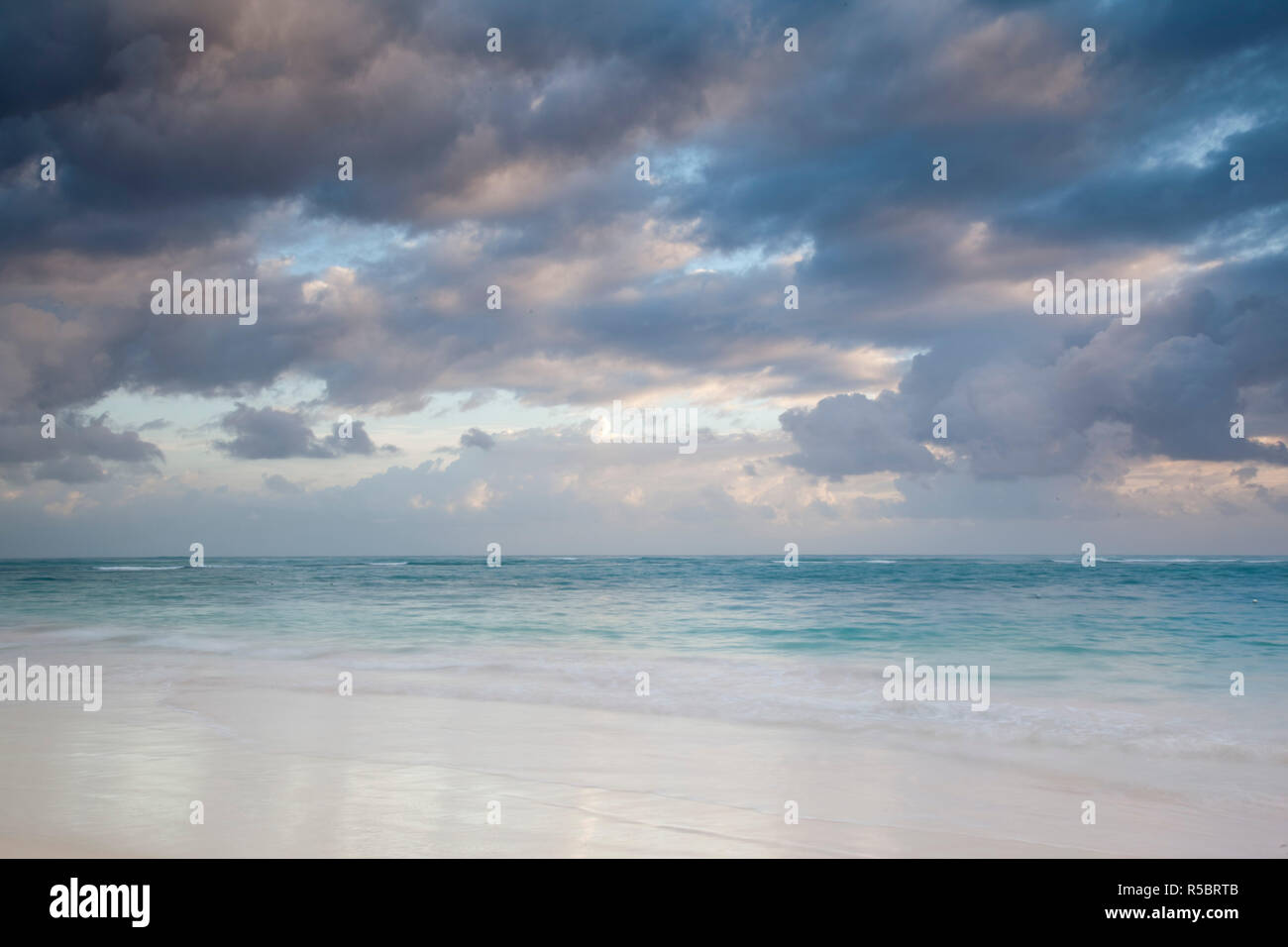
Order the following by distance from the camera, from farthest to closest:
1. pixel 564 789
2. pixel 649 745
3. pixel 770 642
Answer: pixel 770 642, pixel 649 745, pixel 564 789

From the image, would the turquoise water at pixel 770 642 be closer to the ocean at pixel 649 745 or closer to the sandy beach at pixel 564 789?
the ocean at pixel 649 745

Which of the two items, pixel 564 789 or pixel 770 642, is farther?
pixel 770 642

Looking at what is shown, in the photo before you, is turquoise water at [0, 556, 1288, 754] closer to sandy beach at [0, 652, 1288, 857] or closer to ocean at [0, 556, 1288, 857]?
ocean at [0, 556, 1288, 857]

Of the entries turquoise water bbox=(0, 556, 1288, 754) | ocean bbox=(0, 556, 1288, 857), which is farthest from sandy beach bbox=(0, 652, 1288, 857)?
turquoise water bbox=(0, 556, 1288, 754)

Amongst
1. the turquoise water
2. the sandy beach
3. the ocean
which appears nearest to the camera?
the sandy beach

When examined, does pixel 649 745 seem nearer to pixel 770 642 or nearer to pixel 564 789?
pixel 564 789

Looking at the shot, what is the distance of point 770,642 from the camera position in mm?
18047

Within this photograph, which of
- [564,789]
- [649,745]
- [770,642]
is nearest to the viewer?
[564,789]

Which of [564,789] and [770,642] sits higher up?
[564,789]

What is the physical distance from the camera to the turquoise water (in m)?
11.1

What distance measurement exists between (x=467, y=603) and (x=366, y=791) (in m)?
23.8

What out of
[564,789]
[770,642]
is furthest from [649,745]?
[770,642]

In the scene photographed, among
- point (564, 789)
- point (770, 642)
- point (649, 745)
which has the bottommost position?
point (770, 642)
